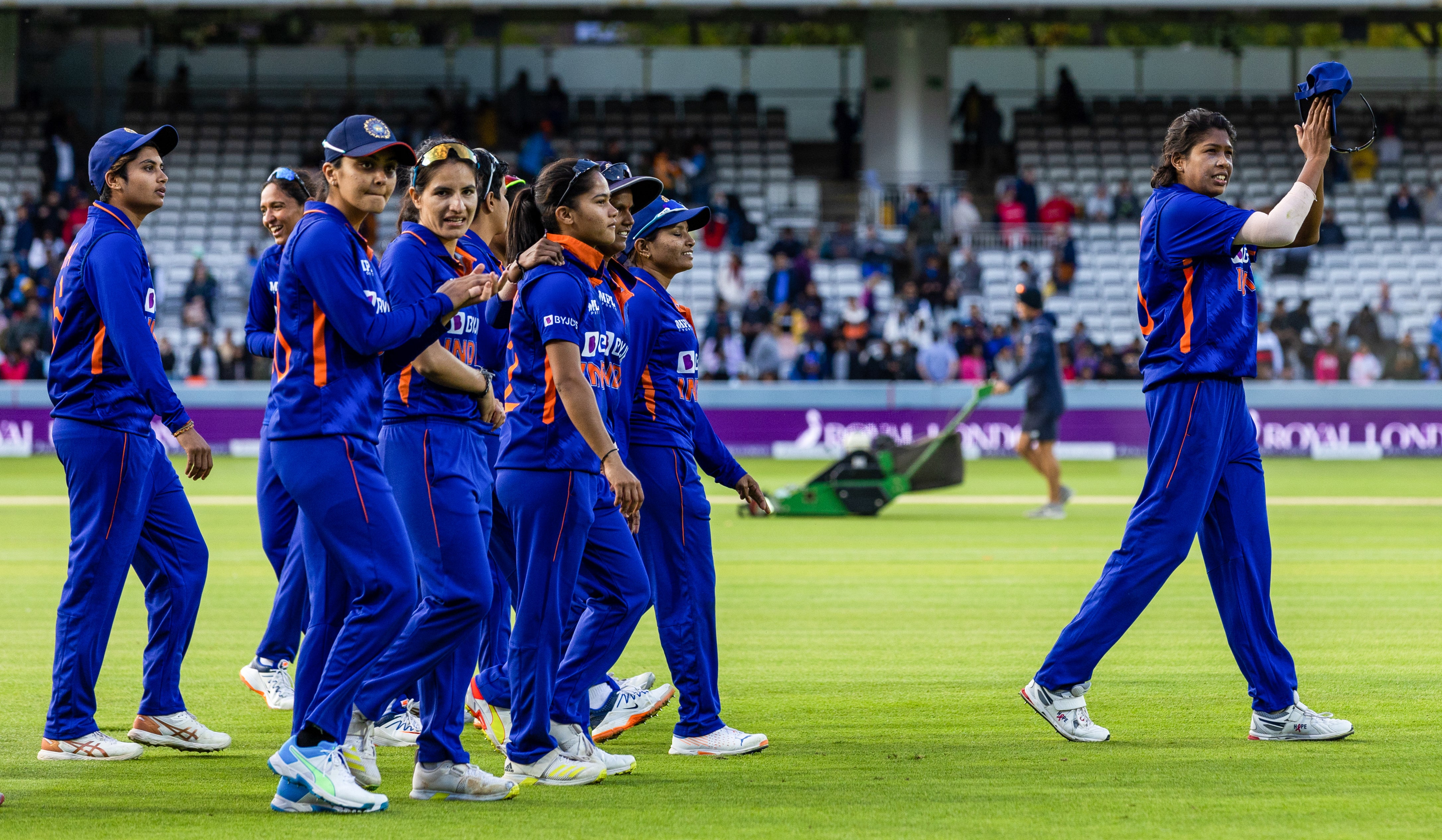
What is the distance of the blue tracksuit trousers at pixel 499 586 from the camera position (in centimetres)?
639

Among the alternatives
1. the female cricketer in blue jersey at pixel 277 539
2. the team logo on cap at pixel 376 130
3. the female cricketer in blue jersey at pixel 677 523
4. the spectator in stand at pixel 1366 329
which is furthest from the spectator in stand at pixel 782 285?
the team logo on cap at pixel 376 130

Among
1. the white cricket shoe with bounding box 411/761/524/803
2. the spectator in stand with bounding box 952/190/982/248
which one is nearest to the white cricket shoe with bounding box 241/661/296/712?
the white cricket shoe with bounding box 411/761/524/803

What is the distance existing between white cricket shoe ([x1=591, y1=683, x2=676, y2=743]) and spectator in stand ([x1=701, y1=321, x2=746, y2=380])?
61.5 feet

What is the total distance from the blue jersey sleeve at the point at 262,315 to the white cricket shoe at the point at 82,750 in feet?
5.82

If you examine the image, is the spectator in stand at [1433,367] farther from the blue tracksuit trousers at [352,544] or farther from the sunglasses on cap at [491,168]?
the blue tracksuit trousers at [352,544]

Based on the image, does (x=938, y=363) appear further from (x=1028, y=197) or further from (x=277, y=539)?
(x=277, y=539)

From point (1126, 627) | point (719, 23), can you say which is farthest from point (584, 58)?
point (1126, 627)

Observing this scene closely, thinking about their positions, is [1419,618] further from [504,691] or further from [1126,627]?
Result: [504,691]

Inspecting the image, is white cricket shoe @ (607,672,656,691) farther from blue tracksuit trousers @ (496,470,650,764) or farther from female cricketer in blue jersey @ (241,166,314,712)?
female cricketer in blue jersey @ (241,166,314,712)

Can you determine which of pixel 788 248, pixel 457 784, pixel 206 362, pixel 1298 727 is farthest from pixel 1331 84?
pixel 788 248

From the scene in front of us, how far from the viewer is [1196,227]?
6.13 m

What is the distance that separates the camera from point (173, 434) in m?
5.84

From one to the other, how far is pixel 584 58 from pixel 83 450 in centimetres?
3499

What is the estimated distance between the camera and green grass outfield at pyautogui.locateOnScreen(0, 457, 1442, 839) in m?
5.01
